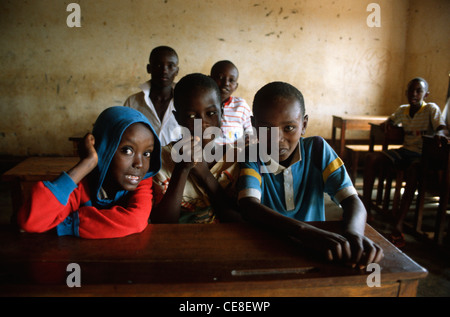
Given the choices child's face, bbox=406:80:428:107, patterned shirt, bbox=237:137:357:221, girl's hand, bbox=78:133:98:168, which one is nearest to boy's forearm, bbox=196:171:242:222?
patterned shirt, bbox=237:137:357:221

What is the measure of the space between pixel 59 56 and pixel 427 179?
4.77 metres

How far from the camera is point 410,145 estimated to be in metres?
3.28

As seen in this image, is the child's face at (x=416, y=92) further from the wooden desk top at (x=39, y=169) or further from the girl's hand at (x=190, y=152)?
the wooden desk top at (x=39, y=169)

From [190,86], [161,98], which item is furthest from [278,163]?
[161,98]

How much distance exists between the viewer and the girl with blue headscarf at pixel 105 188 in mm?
873

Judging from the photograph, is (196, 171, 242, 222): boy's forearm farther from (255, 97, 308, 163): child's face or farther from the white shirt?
the white shirt

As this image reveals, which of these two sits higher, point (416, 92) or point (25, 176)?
point (416, 92)

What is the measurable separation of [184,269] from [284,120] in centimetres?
67

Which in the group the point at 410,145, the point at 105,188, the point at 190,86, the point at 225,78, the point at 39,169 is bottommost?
the point at 39,169

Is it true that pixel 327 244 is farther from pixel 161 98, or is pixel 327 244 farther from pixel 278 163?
pixel 161 98

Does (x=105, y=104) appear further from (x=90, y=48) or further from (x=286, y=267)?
(x=286, y=267)

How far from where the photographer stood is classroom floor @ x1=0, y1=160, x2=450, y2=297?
195 centimetres

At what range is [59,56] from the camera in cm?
443
